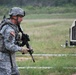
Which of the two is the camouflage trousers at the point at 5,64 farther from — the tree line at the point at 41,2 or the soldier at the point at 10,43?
the tree line at the point at 41,2

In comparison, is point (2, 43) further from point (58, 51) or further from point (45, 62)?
point (58, 51)

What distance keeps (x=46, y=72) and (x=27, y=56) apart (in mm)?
2963

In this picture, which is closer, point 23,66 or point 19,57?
point 23,66

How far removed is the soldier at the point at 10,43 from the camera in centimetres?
586

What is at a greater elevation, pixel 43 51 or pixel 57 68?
pixel 57 68

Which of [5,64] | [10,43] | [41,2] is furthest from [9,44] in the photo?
A: [41,2]

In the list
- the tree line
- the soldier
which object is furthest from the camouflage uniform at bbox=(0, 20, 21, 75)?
the tree line

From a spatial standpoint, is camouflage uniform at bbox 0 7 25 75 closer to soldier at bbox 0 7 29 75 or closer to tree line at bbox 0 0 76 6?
soldier at bbox 0 7 29 75

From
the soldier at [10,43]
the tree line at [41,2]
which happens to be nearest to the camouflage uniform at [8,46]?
the soldier at [10,43]

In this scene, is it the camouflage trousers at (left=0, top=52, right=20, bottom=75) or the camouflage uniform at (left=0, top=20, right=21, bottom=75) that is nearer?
the camouflage uniform at (left=0, top=20, right=21, bottom=75)

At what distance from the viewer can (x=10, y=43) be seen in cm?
586

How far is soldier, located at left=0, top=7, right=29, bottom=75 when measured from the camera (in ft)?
19.2

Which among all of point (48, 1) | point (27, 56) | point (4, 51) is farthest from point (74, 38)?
point (48, 1)

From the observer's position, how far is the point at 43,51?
13.2 meters
